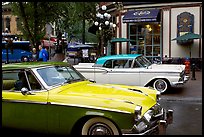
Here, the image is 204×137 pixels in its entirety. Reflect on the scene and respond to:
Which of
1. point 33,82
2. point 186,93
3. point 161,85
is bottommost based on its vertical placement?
point 186,93

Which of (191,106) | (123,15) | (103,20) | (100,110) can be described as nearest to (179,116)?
(191,106)

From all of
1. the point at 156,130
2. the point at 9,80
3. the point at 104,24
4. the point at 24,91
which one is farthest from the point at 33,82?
the point at 104,24

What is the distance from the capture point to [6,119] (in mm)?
5270

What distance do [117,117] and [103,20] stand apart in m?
16.5

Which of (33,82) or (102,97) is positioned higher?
(33,82)

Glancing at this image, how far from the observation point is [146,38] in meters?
21.6

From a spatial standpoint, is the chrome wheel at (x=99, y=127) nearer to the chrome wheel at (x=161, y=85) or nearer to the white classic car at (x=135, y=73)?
the white classic car at (x=135, y=73)

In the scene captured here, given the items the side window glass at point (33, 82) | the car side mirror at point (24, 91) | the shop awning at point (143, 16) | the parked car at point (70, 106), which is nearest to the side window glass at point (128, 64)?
the parked car at point (70, 106)

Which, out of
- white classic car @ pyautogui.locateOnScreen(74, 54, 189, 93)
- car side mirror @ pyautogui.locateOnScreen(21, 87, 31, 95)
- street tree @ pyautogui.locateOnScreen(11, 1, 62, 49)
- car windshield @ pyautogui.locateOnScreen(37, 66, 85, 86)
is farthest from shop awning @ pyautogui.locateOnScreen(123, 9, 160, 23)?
car side mirror @ pyautogui.locateOnScreen(21, 87, 31, 95)

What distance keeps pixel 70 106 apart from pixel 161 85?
6.31m

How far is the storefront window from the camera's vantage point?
21219mm

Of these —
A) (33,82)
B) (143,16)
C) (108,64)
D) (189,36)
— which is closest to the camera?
(33,82)

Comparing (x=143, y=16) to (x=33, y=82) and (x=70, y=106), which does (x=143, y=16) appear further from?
(x=70, y=106)

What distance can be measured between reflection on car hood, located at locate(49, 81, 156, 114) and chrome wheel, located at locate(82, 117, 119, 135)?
0.77 feet
